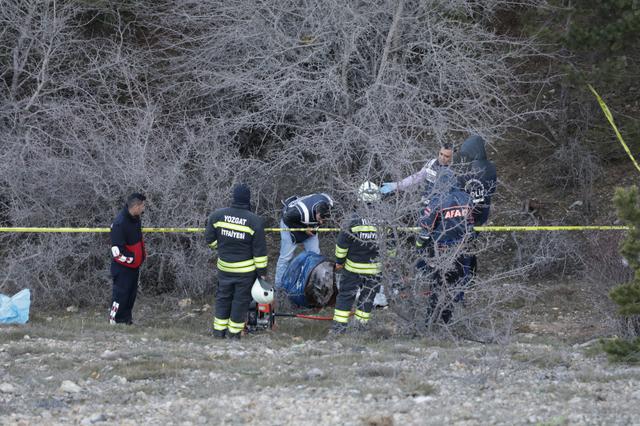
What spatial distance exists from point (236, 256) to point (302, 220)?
4.20 feet

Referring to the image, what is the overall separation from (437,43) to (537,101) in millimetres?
1805

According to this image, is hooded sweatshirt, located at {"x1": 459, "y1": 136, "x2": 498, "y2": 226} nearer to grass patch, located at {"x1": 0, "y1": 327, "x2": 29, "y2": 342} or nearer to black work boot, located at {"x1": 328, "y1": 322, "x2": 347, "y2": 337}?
black work boot, located at {"x1": 328, "y1": 322, "x2": 347, "y2": 337}

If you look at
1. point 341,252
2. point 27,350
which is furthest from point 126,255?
point 341,252

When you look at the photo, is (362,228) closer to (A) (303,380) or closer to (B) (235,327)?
(B) (235,327)

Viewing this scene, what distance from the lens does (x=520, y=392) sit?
730cm

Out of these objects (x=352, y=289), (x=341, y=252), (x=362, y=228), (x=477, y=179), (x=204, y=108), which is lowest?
(x=352, y=289)

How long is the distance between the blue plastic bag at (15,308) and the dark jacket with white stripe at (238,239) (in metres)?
2.09

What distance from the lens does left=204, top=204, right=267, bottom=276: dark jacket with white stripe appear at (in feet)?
33.6

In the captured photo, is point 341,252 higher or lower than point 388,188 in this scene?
lower

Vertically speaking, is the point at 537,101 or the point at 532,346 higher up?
the point at 537,101

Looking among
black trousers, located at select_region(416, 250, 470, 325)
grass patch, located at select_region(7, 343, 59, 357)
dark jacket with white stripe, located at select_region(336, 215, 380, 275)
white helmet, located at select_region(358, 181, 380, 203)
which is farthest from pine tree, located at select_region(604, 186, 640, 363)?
grass patch, located at select_region(7, 343, 59, 357)

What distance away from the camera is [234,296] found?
10.5 m

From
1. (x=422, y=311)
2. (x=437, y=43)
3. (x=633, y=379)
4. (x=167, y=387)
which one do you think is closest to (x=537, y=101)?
(x=437, y=43)

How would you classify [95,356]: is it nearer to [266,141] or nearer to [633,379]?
[633,379]
